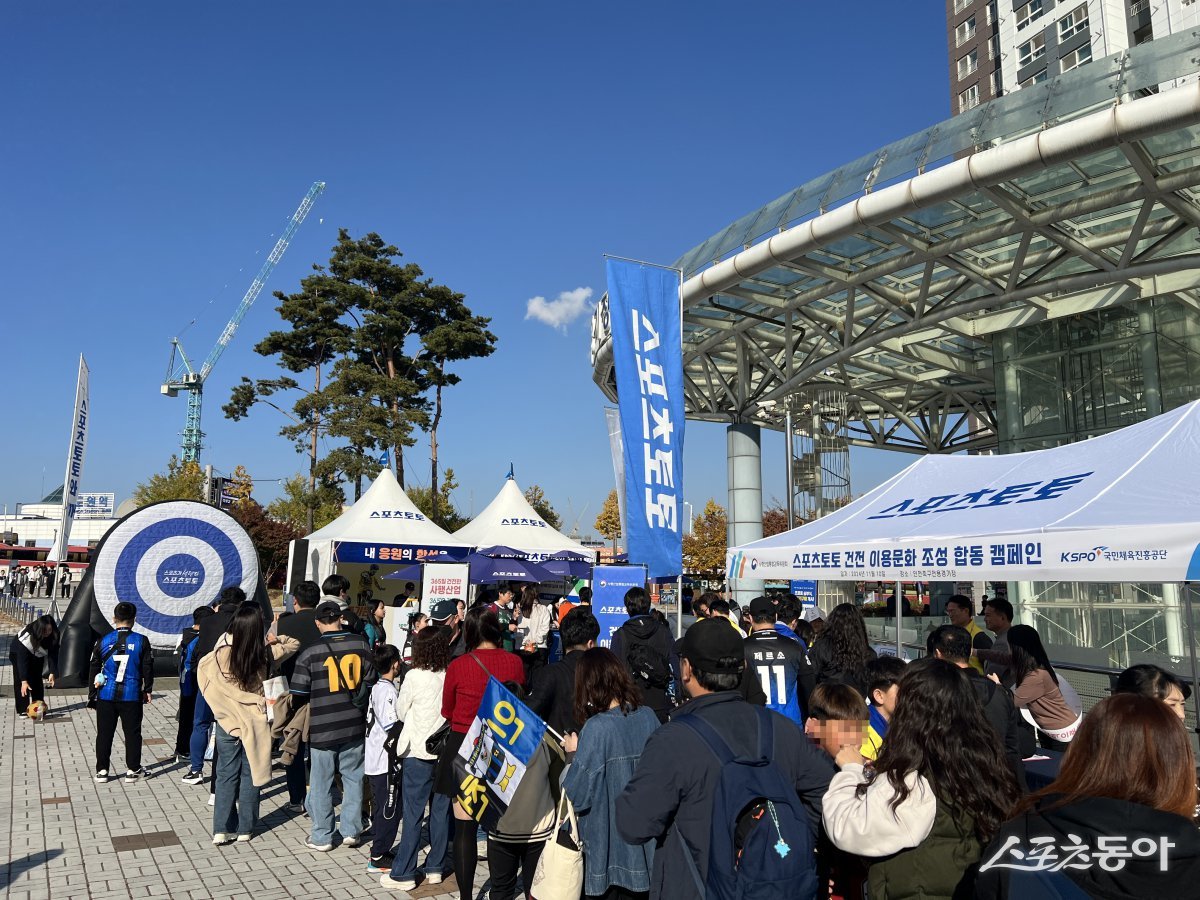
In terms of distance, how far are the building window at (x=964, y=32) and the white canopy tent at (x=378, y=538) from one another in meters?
49.0

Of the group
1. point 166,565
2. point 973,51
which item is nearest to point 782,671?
point 166,565

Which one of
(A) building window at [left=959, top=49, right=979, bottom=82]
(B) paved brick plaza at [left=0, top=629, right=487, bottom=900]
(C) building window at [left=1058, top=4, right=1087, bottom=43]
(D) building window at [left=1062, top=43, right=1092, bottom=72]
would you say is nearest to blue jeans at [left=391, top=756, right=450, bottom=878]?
(B) paved brick plaza at [left=0, top=629, right=487, bottom=900]

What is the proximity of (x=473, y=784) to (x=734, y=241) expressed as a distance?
1378cm

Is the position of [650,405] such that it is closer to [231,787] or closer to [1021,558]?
[1021,558]

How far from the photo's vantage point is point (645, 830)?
289 centimetres

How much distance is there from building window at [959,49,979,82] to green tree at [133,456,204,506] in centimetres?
5153

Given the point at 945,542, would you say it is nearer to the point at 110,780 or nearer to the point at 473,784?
the point at 473,784

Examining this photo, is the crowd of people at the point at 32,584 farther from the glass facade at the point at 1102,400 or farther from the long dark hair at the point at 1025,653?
the long dark hair at the point at 1025,653

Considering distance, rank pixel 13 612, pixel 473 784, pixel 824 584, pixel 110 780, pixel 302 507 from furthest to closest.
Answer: pixel 302 507, pixel 13 612, pixel 824 584, pixel 110 780, pixel 473 784

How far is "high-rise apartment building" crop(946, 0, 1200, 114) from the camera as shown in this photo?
38031mm

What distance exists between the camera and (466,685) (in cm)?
502

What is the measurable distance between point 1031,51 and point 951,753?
5203 centimetres

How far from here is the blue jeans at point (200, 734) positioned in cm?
826

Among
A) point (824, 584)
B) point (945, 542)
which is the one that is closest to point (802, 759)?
point (945, 542)
